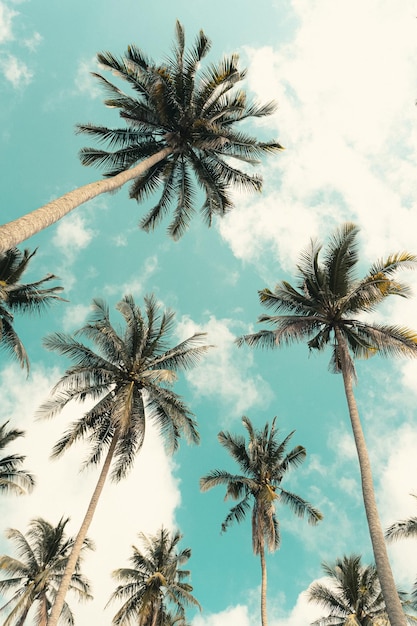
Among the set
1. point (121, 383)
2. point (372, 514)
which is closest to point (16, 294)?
point (121, 383)

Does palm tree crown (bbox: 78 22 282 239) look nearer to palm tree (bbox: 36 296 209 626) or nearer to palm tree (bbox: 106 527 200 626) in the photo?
palm tree (bbox: 36 296 209 626)

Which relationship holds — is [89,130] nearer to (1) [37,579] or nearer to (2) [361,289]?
(2) [361,289]

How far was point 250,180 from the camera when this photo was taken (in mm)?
17484

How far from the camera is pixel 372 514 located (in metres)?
11.3

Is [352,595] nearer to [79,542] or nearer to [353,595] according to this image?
[353,595]

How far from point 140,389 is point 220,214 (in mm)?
8224

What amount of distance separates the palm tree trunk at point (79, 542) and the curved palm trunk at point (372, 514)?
29.5 feet

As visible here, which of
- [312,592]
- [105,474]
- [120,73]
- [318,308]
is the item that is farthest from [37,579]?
[120,73]

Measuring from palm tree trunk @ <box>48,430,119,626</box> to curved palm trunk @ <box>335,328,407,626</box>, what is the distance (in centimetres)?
898

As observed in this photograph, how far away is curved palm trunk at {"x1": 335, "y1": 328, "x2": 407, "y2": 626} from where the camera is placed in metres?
9.31

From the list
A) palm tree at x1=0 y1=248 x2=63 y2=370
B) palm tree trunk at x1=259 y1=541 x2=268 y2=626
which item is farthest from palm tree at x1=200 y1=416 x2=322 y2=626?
palm tree at x1=0 y1=248 x2=63 y2=370

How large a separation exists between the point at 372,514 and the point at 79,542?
954cm

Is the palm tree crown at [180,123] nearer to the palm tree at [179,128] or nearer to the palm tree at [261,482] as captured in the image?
the palm tree at [179,128]

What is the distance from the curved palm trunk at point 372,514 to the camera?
9.31 metres
